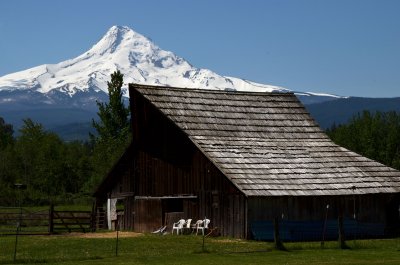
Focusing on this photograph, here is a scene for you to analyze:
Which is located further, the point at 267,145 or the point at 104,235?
the point at 267,145

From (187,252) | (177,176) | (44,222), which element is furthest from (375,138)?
(187,252)

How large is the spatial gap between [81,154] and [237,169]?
2925 inches

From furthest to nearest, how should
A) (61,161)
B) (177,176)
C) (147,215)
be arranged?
(61,161) → (147,215) → (177,176)

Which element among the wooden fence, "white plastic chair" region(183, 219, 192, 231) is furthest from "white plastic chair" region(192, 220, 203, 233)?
the wooden fence

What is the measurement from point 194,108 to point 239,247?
12844mm

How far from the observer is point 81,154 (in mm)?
111812

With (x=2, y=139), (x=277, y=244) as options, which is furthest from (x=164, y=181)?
(x=2, y=139)

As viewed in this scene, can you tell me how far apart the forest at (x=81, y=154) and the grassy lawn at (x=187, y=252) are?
45.0m

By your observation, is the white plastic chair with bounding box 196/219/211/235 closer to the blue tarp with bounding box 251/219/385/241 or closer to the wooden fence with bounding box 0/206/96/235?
the blue tarp with bounding box 251/219/385/241

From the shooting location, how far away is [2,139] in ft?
433

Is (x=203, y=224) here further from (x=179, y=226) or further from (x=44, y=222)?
(x=44, y=222)

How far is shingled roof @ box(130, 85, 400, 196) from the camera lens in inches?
1569

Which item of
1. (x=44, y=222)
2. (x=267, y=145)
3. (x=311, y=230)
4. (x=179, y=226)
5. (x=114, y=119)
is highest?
(x=114, y=119)

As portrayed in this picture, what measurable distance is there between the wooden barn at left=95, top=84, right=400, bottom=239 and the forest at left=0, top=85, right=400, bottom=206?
34142 millimetres
